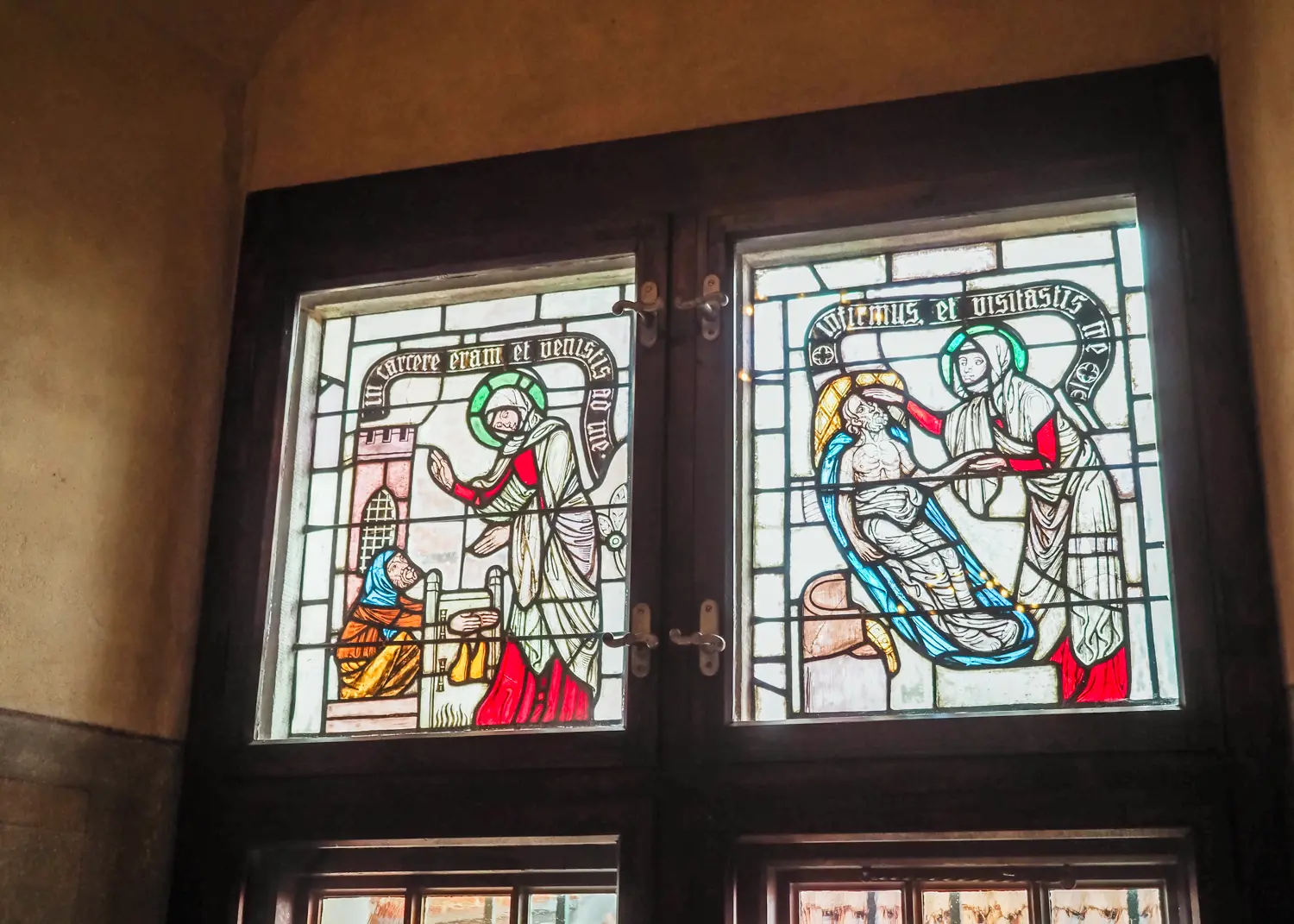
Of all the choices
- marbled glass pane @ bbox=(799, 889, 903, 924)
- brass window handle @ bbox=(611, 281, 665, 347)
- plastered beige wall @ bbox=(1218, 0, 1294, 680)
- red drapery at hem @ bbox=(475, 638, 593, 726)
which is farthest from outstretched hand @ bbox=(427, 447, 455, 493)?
plastered beige wall @ bbox=(1218, 0, 1294, 680)

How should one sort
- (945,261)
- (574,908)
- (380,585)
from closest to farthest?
1. (574,908)
2. (945,261)
3. (380,585)

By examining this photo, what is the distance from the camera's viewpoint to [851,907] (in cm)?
277

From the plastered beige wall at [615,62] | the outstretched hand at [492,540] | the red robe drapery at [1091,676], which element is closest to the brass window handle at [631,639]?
the outstretched hand at [492,540]

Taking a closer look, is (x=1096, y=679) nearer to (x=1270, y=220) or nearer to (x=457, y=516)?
(x=1270, y=220)

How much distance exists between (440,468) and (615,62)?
0.98 m

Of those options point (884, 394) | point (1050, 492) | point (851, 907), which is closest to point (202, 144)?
point (884, 394)

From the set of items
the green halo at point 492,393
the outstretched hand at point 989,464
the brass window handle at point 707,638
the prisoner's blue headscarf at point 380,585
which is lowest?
the brass window handle at point 707,638

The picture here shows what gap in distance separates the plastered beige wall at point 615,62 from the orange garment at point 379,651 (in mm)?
1030

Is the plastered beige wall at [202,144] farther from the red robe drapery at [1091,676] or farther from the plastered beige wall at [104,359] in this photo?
the red robe drapery at [1091,676]

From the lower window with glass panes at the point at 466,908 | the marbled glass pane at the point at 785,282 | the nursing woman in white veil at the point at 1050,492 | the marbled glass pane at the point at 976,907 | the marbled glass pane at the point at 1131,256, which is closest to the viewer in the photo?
the marbled glass pane at the point at 976,907

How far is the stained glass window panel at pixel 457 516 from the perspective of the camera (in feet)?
10.2

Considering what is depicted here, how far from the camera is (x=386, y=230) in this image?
346 cm

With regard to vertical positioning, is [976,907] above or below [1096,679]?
below

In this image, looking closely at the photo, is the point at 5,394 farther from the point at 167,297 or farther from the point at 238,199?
the point at 238,199
